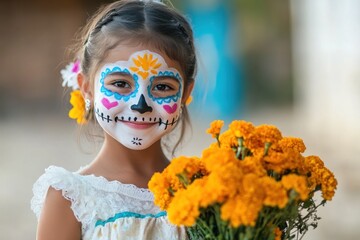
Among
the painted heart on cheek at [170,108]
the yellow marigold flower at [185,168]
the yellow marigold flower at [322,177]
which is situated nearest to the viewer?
the yellow marigold flower at [185,168]

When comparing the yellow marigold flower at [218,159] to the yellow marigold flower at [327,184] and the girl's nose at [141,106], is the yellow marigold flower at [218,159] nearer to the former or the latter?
the yellow marigold flower at [327,184]

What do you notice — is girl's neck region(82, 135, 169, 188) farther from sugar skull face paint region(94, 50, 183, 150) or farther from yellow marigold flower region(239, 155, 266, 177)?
yellow marigold flower region(239, 155, 266, 177)

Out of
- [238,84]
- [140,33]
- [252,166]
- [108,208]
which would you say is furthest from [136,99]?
[238,84]

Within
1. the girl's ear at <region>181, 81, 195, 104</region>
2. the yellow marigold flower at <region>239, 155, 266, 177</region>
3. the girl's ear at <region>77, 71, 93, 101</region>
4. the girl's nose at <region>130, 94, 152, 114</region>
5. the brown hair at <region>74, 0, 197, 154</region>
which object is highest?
the brown hair at <region>74, 0, 197, 154</region>

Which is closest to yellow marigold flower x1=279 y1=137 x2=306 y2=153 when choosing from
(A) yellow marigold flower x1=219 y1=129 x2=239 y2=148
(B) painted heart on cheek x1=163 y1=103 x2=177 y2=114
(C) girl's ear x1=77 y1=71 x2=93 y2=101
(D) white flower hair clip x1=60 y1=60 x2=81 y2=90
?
(A) yellow marigold flower x1=219 y1=129 x2=239 y2=148

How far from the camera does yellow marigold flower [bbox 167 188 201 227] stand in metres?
1.74

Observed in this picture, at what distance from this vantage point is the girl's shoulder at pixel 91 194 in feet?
7.22

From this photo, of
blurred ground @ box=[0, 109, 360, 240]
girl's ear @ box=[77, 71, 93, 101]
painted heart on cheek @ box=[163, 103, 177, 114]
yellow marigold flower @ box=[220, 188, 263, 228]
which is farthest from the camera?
blurred ground @ box=[0, 109, 360, 240]

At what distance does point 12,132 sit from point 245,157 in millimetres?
7410

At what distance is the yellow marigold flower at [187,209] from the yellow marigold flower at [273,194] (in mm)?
145

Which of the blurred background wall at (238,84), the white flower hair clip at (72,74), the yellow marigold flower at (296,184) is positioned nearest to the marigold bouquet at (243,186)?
the yellow marigold flower at (296,184)

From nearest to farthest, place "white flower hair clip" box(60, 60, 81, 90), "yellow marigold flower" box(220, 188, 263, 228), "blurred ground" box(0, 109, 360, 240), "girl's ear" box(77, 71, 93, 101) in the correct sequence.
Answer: "yellow marigold flower" box(220, 188, 263, 228) < "girl's ear" box(77, 71, 93, 101) < "white flower hair clip" box(60, 60, 81, 90) < "blurred ground" box(0, 109, 360, 240)

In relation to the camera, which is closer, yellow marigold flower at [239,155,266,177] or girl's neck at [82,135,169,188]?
yellow marigold flower at [239,155,266,177]

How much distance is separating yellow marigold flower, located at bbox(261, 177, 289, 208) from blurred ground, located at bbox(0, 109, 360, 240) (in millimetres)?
2828
